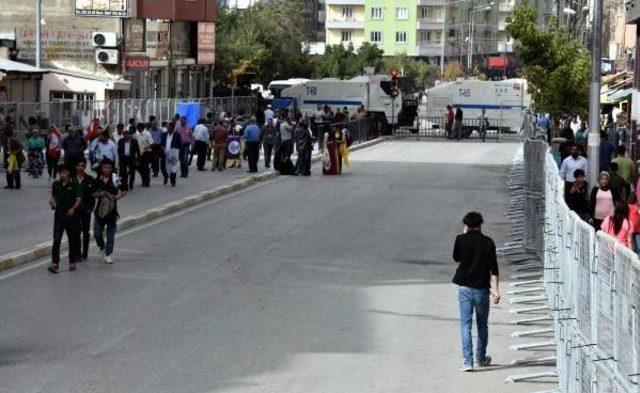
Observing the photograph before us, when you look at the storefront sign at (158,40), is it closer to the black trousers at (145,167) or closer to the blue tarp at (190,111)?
the blue tarp at (190,111)

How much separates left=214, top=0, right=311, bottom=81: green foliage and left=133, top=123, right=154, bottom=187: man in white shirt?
48.0 metres

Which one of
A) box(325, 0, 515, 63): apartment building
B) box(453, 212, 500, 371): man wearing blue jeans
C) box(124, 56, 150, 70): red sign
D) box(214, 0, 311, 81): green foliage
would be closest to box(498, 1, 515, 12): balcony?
box(325, 0, 515, 63): apartment building

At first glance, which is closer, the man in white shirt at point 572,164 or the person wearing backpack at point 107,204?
the person wearing backpack at point 107,204

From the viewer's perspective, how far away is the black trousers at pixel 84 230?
67.5ft

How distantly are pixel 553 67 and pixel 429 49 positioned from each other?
104710 mm

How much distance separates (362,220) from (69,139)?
823cm

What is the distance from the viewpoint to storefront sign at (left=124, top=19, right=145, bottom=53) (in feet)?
209

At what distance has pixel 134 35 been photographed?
2566 inches

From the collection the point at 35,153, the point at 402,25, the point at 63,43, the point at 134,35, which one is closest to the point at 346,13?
the point at 402,25

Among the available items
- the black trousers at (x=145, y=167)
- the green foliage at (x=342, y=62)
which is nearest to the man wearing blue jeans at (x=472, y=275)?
the black trousers at (x=145, y=167)

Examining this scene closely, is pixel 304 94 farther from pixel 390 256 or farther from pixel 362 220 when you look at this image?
pixel 390 256

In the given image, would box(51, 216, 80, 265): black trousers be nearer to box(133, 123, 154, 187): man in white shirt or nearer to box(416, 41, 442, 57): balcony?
box(133, 123, 154, 187): man in white shirt

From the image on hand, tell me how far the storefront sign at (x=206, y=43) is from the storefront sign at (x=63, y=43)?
40.0 ft

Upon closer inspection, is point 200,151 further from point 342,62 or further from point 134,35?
point 342,62
